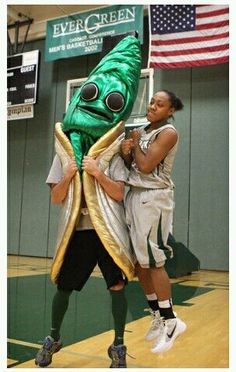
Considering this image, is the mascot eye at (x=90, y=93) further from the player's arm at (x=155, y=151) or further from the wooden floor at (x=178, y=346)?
the wooden floor at (x=178, y=346)

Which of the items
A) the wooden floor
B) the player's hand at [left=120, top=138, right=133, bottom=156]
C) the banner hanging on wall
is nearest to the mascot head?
the player's hand at [left=120, top=138, right=133, bottom=156]

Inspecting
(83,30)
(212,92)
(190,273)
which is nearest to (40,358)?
(190,273)

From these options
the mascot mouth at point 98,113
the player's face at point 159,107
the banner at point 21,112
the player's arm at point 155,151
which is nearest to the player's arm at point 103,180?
the player's arm at point 155,151

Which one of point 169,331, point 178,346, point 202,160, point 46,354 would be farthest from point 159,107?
point 202,160

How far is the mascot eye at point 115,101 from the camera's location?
2369 millimetres

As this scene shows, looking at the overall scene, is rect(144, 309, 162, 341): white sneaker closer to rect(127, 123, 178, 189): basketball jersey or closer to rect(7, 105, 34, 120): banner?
rect(127, 123, 178, 189): basketball jersey

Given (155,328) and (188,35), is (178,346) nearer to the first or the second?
(155,328)

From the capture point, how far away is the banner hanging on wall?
6.78 m

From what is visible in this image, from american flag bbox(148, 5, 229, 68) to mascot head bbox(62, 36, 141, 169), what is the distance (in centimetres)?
423

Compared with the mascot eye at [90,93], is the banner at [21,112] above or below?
above

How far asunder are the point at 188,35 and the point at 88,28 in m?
1.82

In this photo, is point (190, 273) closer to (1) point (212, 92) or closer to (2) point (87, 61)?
(1) point (212, 92)

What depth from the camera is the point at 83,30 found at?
7305 millimetres

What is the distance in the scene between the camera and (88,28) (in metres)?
7.23
